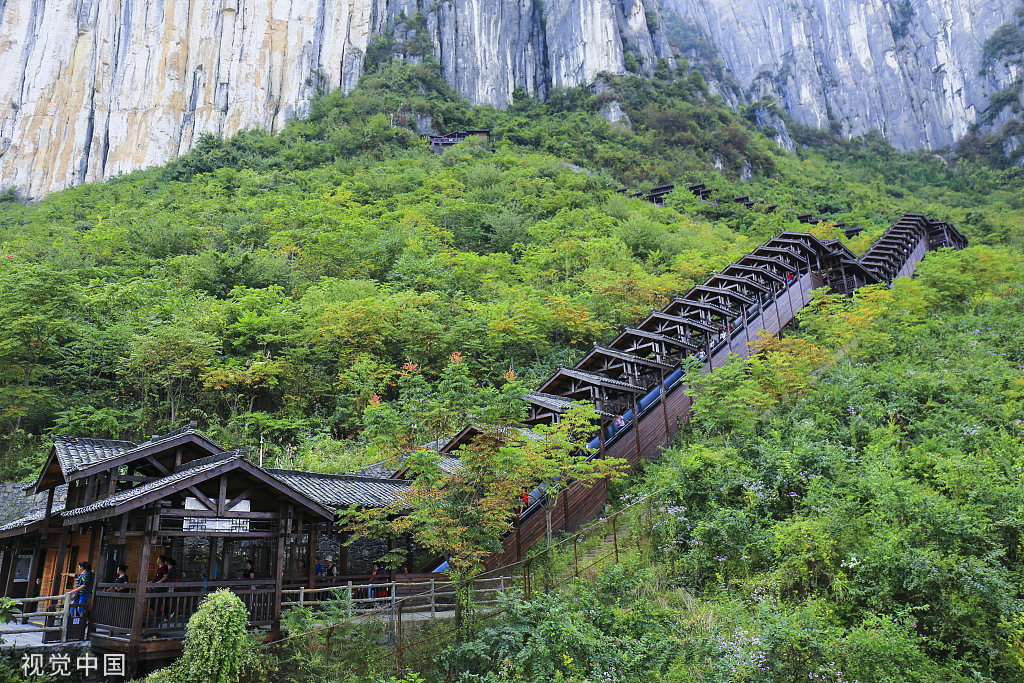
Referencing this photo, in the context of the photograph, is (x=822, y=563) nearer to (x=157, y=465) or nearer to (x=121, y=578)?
(x=121, y=578)

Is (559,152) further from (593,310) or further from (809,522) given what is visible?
(809,522)

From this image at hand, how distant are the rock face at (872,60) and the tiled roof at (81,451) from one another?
102 m

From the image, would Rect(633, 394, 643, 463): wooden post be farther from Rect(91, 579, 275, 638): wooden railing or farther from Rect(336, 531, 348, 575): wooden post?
Rect(91, 579, 275, 638): wooden railing

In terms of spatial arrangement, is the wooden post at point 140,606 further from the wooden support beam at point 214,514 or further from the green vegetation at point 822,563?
the green vegetation at point 822,563

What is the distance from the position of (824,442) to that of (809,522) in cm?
341

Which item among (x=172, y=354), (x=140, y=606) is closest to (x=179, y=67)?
(x=172, y=354)

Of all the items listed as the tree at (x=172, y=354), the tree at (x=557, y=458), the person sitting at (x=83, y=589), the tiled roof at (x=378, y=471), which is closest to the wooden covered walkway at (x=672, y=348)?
the tree at (x=557, y=458)

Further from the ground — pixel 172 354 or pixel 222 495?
pixel 172 354

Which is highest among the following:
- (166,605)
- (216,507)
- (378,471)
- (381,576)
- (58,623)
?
(378,471)

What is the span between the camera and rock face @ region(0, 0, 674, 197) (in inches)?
2557

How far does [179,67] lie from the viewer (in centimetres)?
6862

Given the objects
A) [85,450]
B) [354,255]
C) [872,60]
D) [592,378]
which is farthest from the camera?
[872,60]

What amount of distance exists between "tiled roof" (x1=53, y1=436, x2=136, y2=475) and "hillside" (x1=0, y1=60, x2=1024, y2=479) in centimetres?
631

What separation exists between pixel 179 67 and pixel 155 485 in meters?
74.0
